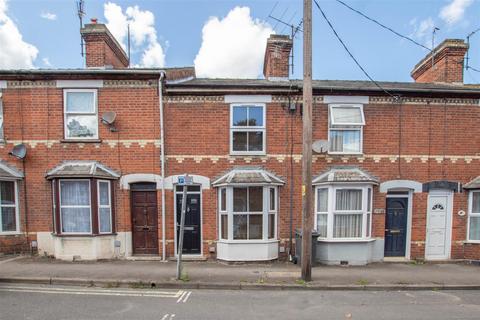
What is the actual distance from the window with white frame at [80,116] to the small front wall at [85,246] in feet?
10.6

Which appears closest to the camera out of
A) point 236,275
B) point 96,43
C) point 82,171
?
point 236,275

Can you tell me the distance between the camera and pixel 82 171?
26.8 feet

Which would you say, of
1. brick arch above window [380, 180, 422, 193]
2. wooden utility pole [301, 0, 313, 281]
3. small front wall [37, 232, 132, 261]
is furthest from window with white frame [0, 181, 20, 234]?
brick arch above window [380, 180, 422, 193]

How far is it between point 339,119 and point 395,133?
1.94 m

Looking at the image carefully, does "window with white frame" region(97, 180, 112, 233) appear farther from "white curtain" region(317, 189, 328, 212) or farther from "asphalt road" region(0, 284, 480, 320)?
"white curtain" region(317, 189, 328, 212)

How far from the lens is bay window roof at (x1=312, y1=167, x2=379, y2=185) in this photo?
8.30m

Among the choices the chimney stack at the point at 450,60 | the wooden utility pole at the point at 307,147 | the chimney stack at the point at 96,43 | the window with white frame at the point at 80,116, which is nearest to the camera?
the wooden utility pole at the point at 307,147

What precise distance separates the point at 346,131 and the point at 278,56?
3.70 metres

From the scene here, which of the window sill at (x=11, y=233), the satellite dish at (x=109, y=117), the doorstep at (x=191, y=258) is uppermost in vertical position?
the satellite dish at (x=109, y=117)

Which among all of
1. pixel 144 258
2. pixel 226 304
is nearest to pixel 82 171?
pixel 144 258

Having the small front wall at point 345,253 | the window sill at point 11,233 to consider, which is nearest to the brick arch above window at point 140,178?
the window sill at point 11,233

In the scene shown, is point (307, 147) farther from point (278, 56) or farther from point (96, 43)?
point (96, 43)

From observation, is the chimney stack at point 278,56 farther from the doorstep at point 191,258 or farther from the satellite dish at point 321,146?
the doorstep at point 191,258

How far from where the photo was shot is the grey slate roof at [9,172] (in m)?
8.25
